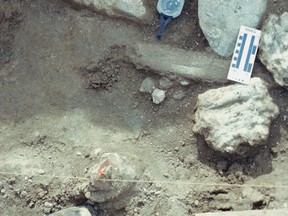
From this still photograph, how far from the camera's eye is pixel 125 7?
4.38 m

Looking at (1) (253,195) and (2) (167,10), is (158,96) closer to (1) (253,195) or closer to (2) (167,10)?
(2) (167,10)

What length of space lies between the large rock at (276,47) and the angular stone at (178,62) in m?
0.33

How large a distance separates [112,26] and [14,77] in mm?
952

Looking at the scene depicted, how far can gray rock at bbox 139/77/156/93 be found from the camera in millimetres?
4355

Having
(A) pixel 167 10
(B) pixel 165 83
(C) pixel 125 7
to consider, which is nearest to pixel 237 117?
(B) pixel 165 83

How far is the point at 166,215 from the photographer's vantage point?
3.99 meters

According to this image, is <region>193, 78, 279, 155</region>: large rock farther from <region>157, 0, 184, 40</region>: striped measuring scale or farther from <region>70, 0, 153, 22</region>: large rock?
<region>70, 0, 153, 22</region>: large rock

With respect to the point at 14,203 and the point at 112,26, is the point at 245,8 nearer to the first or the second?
the point at 112,26

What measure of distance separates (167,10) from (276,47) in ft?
3.12

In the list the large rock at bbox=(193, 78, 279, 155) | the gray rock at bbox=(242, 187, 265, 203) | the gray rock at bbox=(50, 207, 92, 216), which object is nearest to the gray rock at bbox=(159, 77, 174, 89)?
the large rock at bbox=(193, 78, 279, 155)

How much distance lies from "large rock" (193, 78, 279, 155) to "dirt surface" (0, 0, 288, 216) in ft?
0.54

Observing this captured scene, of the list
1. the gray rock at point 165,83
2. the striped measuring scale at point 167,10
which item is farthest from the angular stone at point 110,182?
the striped measuring scale at point 167,10

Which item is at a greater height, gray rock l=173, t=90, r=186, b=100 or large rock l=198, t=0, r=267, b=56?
large rock l=198, t=0, r=267, b=56

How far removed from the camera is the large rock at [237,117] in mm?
4027
